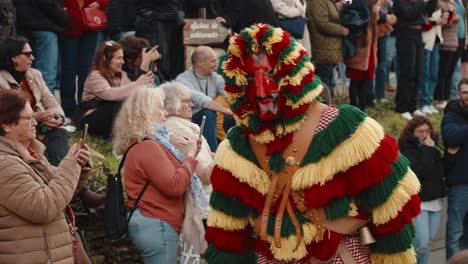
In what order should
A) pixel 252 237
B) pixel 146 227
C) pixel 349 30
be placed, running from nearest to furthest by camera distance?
pixel 252 237
pixel 146 227
pixel 349 30

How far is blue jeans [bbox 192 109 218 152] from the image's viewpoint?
9.29 m

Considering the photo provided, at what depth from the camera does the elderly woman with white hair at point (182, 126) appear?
25.0 ft

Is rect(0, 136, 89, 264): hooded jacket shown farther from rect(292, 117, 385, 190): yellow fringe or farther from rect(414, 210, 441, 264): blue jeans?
rect(414, 210, 441, 264): blue jeans

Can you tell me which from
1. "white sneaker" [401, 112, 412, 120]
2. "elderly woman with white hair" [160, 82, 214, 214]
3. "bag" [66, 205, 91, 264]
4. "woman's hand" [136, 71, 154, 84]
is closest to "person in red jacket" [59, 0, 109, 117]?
"woman's hand" [136, 71, 154, 84]

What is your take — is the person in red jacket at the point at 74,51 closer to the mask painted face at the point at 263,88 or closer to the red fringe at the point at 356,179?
the mask painted face at the point at 263,88

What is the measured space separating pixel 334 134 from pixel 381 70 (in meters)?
9.43

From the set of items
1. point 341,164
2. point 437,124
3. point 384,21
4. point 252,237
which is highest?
point 341,164

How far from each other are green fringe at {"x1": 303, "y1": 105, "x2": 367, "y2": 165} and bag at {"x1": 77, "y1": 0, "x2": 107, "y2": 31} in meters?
6.03

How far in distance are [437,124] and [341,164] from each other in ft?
29.7

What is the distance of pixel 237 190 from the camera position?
5.18 m

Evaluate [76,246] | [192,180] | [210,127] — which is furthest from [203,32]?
[76,246]

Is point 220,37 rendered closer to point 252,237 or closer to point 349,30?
point 349,30

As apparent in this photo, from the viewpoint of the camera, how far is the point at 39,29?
1002cm

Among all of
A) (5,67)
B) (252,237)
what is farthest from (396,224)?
(5,67)
